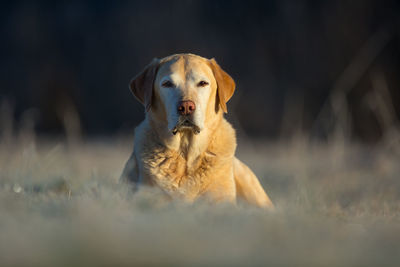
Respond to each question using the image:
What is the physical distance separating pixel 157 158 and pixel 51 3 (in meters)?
16.6

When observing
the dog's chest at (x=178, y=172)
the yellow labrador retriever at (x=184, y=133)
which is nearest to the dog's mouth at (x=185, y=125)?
the yellow labrador retriever at (x=184, y=133)

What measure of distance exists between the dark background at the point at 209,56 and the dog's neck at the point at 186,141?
344 inches

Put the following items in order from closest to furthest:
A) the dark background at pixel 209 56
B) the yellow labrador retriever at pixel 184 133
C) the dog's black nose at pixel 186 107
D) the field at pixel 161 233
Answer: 1. the field at pixel 161 233
2. the dog's black nose at pixel 186 107
3. the yellow labrador retriever at pixel 184 133
4. the dark background at pixel 209 56

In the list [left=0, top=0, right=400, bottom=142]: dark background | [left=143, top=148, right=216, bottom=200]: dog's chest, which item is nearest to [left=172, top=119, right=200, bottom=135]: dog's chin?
[left=143, top=148, right=216, bottom=200]: dog's chest

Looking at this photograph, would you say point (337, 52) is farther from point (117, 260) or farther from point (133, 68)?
point (117, 260)

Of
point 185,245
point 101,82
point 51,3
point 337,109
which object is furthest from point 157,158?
point 51,3

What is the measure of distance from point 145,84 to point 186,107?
0.65 m

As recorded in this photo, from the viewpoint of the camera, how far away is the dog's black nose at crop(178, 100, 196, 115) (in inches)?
153

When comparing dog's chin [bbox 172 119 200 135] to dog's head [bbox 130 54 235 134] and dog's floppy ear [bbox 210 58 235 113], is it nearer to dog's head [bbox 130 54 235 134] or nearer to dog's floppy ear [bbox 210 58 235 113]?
dog's head [bbox 130 54 235 134]

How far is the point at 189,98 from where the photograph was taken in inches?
155

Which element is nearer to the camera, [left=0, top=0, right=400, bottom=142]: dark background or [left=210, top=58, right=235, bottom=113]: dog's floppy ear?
[left=210, top=58, right=235, bottom=113]: dog's floppy ear

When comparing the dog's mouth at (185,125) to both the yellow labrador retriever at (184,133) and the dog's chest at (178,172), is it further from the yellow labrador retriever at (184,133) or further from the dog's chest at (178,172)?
the dog's chest at (178,172)

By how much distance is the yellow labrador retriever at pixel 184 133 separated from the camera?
403 centimetres

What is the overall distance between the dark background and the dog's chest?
8.81 meters
